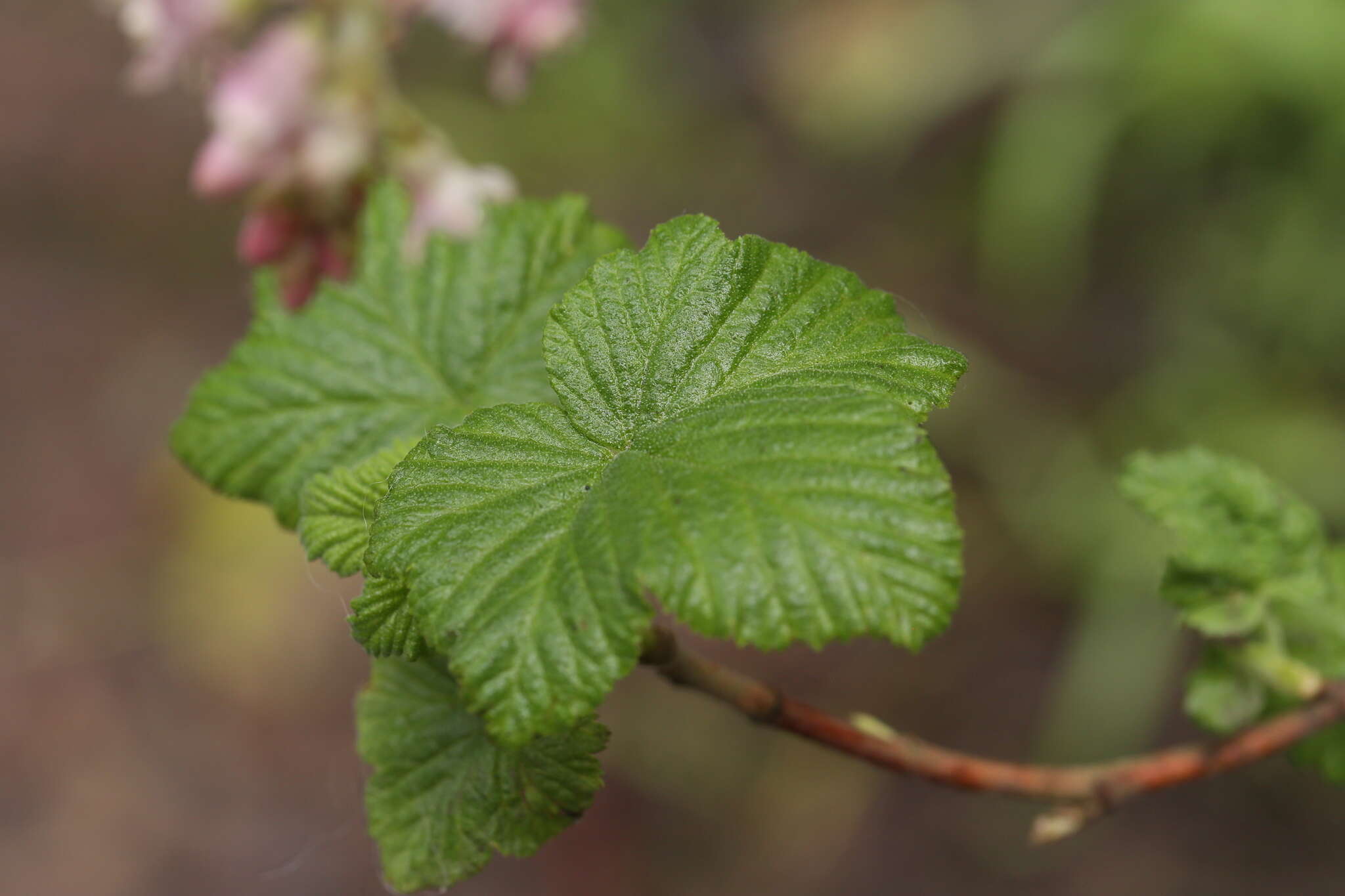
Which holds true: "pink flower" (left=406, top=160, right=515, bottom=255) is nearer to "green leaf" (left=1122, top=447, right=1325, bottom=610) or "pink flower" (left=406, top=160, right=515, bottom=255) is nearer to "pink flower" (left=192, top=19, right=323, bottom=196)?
"pink flower" (left=192, top=19, right=323, bottom=196)


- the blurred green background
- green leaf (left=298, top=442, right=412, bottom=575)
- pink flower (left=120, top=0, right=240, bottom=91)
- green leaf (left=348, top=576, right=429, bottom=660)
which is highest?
pink flower (left=120, top=0, right=240, bottom=91)

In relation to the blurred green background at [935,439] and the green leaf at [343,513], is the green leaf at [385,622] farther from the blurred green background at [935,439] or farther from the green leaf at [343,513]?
the blurred green background at [935,439]

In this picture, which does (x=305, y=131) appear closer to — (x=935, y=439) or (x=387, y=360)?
(x=387, y=360)

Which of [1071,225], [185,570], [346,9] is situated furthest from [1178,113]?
[185,570]


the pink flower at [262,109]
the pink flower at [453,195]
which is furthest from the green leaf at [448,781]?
the pink flower at [262,109]

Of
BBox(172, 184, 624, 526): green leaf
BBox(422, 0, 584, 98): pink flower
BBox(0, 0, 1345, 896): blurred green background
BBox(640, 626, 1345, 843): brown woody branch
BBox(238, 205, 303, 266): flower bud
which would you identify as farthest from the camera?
BBox(0, 0, 1345, 896): blurred green background

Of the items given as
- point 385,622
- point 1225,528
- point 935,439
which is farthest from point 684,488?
point 935,439

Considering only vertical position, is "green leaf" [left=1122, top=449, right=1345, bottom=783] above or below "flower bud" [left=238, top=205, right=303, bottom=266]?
below

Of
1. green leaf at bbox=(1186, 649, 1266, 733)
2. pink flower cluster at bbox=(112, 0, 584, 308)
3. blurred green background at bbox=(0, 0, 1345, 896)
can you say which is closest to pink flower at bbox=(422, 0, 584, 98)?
pink flower cluster at bbox=(112, 0, 584, 308)
